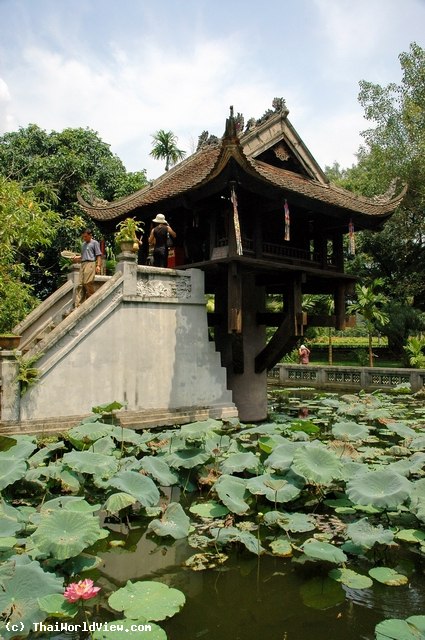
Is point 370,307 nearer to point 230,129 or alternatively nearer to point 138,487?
point 230,129

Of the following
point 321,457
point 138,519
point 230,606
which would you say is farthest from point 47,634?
point 321,457

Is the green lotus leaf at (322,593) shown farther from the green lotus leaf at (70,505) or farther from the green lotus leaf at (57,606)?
the green lotus leaf at (70,505)

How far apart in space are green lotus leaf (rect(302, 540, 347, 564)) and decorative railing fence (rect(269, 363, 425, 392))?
40.2 feet

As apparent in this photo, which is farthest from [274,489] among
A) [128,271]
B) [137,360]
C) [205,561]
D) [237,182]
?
[237,182]

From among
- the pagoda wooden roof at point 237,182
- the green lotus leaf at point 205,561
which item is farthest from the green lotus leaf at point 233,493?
the pagoda wooden roof at point 237,182

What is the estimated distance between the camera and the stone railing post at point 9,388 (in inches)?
281

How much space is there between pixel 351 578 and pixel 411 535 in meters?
0.88

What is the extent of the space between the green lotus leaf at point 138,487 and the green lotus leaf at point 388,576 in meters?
1.88

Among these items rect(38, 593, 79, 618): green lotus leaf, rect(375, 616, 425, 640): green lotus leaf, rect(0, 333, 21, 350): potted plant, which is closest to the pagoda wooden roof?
rect(0, 333, 21, 350): potted plant

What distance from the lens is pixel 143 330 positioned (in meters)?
8.76

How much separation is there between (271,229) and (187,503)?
731cm

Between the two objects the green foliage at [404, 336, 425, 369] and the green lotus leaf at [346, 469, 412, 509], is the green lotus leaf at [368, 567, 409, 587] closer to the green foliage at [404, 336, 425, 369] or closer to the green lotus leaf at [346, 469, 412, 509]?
the green lotus leaf at [346, 469, 412, 509]

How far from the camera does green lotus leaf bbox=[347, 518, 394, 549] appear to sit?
365 cm

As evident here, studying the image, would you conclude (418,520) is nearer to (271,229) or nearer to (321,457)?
(321,457)
